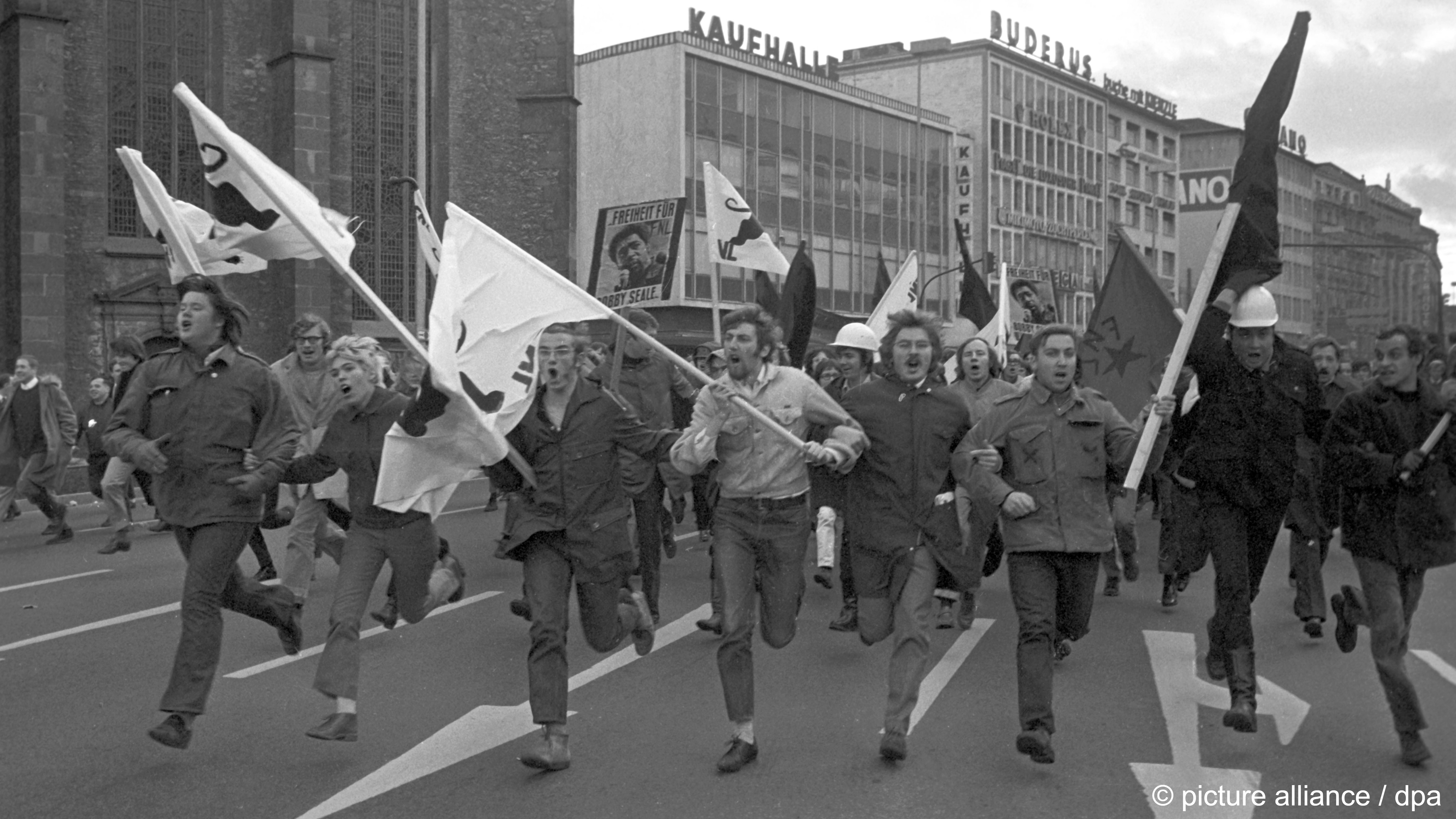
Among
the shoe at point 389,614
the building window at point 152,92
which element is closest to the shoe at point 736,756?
the shoe at point 389,614

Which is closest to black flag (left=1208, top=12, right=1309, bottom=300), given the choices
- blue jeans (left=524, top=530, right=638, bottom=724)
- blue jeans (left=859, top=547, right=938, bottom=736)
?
blue jeans (left=859, top=547, right=938, bottom=736)

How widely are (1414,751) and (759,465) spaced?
2933 millimetres

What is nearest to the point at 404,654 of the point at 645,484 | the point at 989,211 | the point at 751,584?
the point at 645,484

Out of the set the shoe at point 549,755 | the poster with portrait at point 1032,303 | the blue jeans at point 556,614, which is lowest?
the shoe at point 549,755

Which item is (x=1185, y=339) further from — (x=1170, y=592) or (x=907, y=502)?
(x=1170, y=592)

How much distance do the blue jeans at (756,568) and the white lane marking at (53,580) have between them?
722 cm

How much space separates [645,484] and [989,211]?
7330cm

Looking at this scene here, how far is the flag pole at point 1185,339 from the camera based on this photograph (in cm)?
655

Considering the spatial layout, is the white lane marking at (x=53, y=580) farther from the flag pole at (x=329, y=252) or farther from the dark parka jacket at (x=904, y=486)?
the dark parka jacket at (x=904, y=486)

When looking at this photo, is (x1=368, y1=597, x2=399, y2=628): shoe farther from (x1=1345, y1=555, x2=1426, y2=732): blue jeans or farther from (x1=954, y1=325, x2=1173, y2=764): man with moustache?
(x1=1345, y1=555, x2=1426, y2=732): blue jeans

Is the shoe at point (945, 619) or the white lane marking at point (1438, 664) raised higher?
the shoe at point (945, 619)

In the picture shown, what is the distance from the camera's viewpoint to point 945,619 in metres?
10.1

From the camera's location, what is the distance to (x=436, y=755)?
654cm

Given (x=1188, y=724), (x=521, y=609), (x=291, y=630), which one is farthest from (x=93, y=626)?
(x=1188, y=724)
